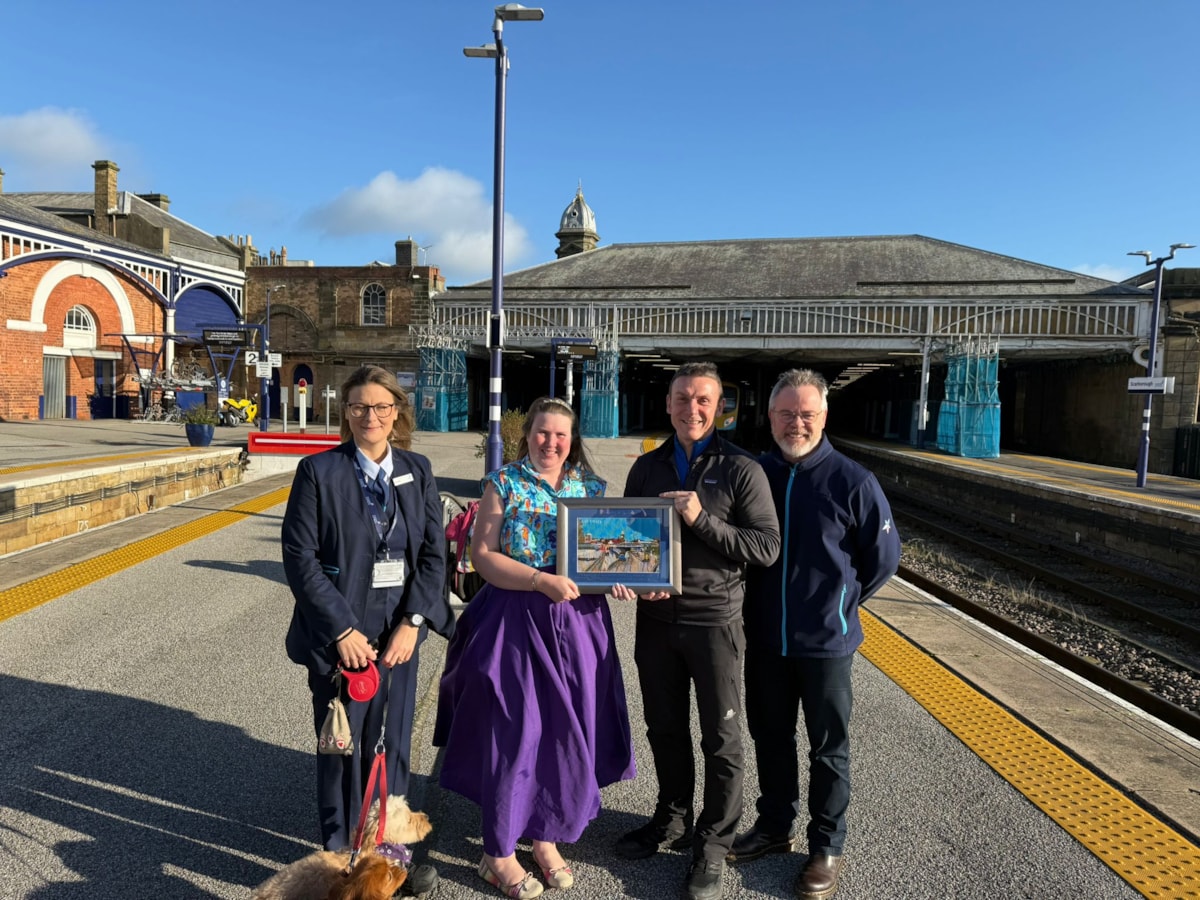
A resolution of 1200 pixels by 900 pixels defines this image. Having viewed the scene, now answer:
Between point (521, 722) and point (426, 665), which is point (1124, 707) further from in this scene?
point (426, 665)

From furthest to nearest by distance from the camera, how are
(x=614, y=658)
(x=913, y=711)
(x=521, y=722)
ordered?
1. (x=913, y=711)
2. (x=614, y=658)
3. (x=521, y=722)

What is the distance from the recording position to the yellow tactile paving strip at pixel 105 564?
606 cm

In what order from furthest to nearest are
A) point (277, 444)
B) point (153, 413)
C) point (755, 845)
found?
point (153, 413) → point (277, 444) → point (755, 845)

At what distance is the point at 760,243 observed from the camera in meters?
38.4

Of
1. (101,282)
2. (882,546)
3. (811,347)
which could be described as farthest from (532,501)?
(101,282)

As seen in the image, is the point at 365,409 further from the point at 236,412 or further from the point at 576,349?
the point at 236,412

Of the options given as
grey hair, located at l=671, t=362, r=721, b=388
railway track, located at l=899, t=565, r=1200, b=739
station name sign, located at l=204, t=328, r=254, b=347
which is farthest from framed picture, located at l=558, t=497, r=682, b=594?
station name sign, located at l=204, t=328, r=254, b=347

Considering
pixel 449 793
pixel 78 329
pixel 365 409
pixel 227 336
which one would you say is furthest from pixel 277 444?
pixel 78 329

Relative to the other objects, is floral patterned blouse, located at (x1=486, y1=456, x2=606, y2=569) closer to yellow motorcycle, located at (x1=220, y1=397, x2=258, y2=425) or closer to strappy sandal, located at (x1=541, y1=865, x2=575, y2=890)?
strappy sandal, located at (x1=541, y1=865, x2=575, y2=890)

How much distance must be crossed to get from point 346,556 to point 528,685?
819 mm

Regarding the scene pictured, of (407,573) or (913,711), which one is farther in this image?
(913,711)

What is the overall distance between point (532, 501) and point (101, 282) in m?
34.1

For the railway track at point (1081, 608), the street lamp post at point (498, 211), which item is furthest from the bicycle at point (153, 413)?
→ the railway track at point (1081, 608)

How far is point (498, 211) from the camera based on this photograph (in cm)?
1148
